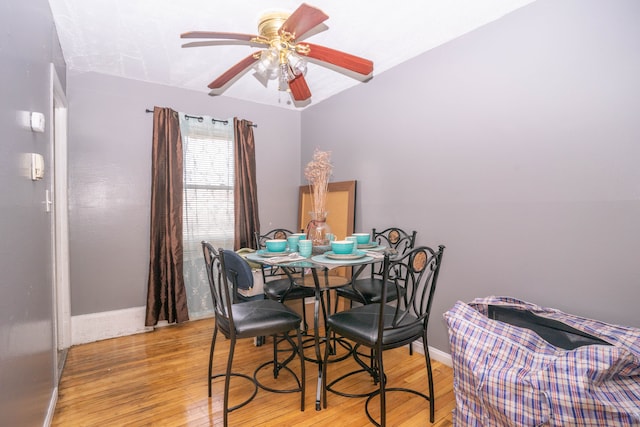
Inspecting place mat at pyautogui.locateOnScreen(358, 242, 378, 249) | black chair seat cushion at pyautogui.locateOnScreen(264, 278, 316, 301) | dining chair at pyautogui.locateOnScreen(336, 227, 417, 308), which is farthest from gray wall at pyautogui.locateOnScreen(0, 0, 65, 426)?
place mat at pyautogui.locateOnScreen(358, 242, 378, 249)

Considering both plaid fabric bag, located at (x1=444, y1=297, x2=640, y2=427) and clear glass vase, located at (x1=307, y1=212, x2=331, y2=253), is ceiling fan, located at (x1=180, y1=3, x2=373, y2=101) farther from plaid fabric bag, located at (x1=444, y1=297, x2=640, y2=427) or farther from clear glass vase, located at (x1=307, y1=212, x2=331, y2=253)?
plaid fabric bag, located at (x1=444, y1=297, x2=640, y2=427)

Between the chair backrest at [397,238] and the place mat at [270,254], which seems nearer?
the place mat at [270,254]

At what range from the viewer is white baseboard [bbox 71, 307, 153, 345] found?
9.46ft

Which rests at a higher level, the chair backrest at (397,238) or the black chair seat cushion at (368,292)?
the chair backrest at (397,238)

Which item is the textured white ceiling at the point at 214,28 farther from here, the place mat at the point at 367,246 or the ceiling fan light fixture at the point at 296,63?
the place mat at the point at 367,246

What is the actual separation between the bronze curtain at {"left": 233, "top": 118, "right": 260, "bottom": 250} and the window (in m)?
0.07

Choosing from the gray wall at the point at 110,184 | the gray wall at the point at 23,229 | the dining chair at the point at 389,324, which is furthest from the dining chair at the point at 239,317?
the gray wall at the point at 110,184

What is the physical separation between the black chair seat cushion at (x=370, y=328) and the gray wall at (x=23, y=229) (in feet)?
4.66

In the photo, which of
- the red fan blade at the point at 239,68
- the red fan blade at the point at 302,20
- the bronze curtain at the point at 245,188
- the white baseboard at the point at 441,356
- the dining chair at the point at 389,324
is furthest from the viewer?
the bronze curtain at the point at 245,188

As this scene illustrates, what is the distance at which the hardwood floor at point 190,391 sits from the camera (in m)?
1.82

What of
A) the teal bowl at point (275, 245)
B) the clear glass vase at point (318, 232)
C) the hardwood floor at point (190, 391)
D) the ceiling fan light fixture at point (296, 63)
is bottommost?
the hardwood floor at point (190, 391)

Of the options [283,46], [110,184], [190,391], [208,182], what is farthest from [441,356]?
[110,184]

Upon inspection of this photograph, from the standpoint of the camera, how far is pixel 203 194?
11.3 feet

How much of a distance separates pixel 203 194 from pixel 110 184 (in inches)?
33.6
